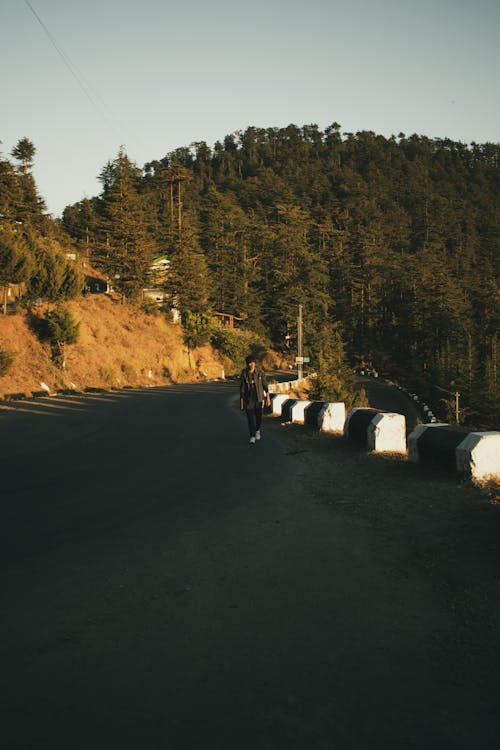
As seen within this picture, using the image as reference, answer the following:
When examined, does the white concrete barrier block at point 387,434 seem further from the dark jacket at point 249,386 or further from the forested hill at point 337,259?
the forested hill at point 337,259

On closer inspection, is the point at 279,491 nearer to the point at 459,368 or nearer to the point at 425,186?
the point at 459,368

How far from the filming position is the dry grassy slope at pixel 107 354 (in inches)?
1427

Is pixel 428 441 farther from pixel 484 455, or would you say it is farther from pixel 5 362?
pixel 5 362

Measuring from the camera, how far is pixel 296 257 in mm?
100375

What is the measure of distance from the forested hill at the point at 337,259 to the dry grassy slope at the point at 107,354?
6.65 m

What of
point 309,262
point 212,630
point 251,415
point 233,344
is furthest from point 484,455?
point 309,262

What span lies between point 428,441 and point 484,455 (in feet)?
4.46

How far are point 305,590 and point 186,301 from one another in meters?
68.0

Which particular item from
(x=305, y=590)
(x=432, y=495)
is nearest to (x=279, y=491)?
(x=432, y=495)

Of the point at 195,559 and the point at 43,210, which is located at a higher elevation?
the point at 43,210

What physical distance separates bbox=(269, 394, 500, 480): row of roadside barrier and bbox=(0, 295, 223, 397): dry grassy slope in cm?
2286

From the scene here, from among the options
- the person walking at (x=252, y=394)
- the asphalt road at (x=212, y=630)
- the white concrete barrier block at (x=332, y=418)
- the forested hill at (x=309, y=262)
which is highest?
the forested hill at (x=309, y=262)

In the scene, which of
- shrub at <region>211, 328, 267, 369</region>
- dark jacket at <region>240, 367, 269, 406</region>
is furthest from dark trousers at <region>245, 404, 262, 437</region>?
shrub at <region>211, 328, 267, 369</region>

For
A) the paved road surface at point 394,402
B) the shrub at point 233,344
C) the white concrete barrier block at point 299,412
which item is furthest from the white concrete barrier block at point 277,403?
the shrub at point 233,344
